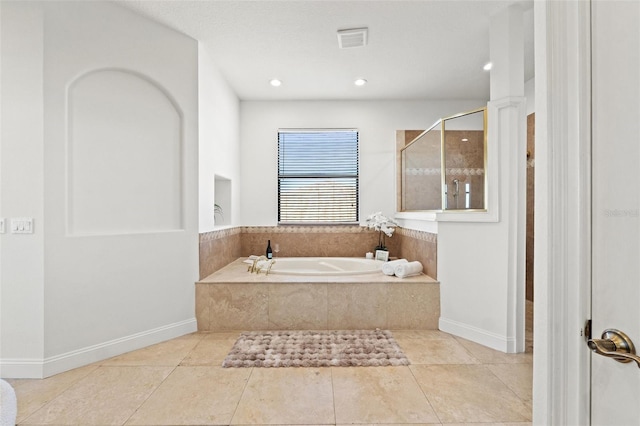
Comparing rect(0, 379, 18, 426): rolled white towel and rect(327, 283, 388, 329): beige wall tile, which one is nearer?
rect(0, 379, 18, 426): rolled white towel

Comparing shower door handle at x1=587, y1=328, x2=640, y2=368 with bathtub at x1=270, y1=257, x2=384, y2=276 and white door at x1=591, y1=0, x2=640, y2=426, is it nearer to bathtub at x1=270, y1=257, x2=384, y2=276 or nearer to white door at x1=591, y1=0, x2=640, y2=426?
white door at x1=591, y1=0, x2=640, y2=426

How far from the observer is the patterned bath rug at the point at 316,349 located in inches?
85.2

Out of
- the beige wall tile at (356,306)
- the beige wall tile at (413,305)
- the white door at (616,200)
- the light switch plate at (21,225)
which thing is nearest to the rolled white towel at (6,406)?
the light switch plate at (21,225)

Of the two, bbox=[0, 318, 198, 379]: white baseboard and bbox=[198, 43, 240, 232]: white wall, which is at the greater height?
bbox=[198, 43, 240, 232]: white wall

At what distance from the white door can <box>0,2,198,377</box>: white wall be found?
8.84 ft

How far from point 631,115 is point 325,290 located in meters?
2.40

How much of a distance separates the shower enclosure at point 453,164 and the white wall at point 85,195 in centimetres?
228

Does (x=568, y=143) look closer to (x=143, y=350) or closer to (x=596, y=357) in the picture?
(x=596, y=357)

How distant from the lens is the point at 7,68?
6.47 ft

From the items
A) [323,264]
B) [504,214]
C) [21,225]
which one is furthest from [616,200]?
[323,264]

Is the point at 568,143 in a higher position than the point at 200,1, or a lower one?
lower

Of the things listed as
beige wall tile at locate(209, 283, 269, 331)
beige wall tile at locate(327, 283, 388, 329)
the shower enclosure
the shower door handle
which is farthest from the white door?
beige wall tile at locate(209, 283, 269, 331)

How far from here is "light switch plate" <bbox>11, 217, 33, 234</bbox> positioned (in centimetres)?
199

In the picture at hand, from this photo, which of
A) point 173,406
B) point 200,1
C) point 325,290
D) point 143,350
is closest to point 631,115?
point 173,406
